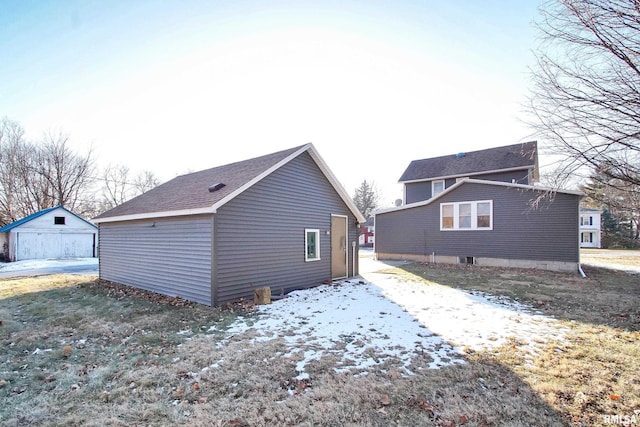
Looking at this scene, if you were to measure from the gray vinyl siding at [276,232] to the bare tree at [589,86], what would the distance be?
6584 millimetres

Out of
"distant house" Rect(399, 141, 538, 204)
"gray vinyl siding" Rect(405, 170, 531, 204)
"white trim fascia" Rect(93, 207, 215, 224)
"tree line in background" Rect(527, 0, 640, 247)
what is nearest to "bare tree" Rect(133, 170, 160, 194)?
"white trim fascia" Rect(93, 207, 215, 224)

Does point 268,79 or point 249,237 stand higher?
point 268,79

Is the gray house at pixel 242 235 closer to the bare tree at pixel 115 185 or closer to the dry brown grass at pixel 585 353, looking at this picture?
the dry brown grass at pixel 585 353

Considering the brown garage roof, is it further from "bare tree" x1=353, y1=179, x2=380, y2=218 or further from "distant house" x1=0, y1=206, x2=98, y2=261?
"bare tree" x1=353, y1=179, x2=380, y2=218

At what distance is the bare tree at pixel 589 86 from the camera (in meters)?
4.55

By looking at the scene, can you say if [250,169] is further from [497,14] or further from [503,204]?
[503,204]

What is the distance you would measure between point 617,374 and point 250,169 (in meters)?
9.10

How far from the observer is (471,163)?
21.2m

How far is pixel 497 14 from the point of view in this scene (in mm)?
7723

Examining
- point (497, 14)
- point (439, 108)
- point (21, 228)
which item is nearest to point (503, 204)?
point (439, 108)

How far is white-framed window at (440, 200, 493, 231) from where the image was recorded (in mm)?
15578

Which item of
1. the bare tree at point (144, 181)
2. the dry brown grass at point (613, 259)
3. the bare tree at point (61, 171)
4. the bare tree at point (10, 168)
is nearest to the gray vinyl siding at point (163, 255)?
the dry brown grass at point (613, 259)

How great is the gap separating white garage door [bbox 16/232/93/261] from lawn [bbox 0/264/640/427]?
19.7 meters

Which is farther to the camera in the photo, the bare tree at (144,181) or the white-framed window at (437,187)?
the bare tree at (144,181)
